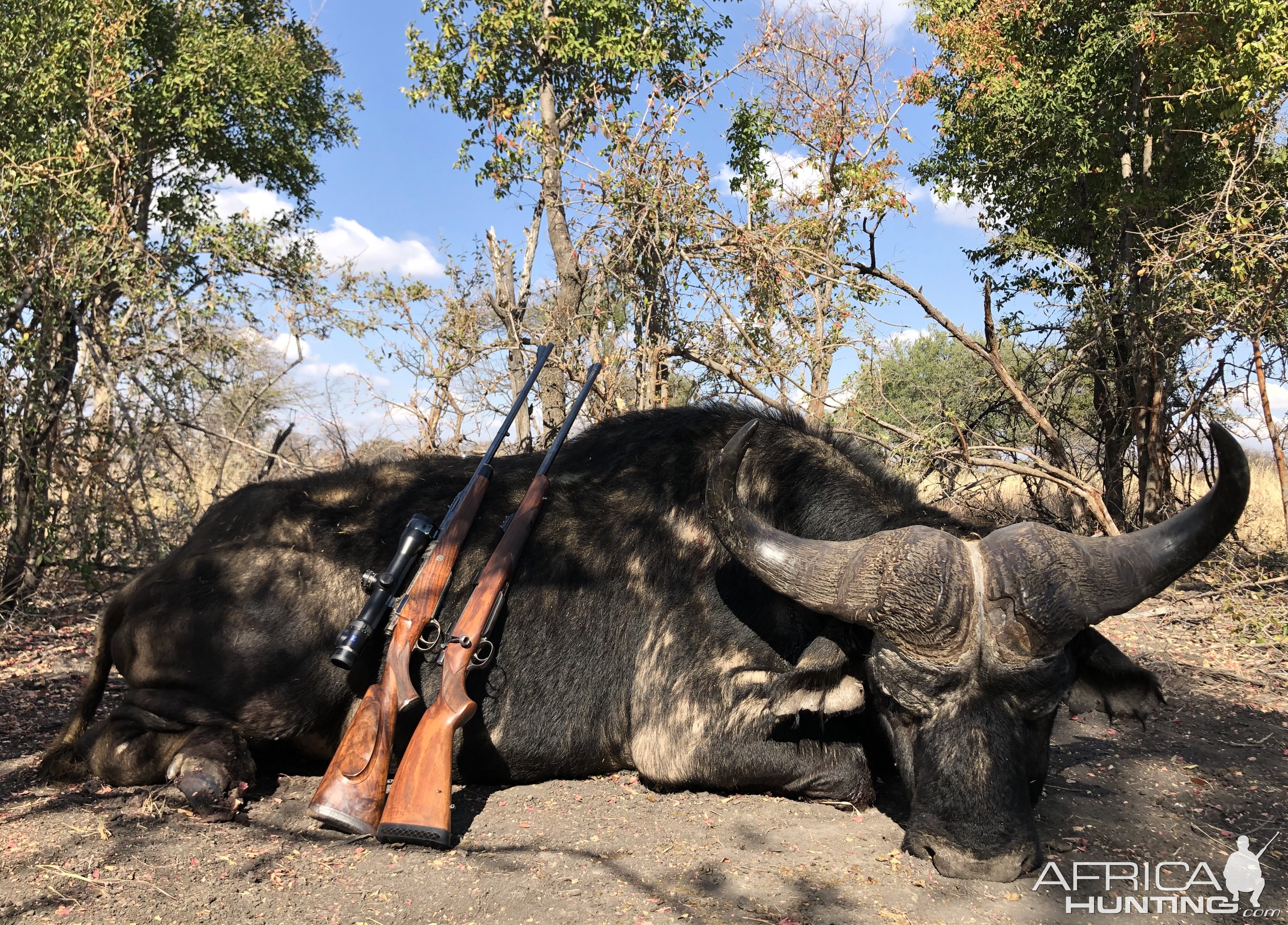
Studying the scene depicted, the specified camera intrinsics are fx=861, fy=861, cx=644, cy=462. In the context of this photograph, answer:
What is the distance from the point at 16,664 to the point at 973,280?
1216 centimetres

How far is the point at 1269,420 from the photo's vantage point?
6594 millimetres

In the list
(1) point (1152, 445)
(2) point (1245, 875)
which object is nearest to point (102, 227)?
(2) point (1245, 875)

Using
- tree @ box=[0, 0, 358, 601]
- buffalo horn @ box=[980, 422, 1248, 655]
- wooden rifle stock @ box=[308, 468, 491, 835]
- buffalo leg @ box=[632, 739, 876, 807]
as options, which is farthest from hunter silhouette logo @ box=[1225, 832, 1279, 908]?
tree @ box=[0, 0, 358, 601]

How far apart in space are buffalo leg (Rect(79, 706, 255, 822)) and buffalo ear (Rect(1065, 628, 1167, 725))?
11.4 feet

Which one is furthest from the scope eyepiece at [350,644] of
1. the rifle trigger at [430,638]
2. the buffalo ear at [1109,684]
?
the buffalo ear at [1109,684]

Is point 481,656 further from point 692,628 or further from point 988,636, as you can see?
point 988,636

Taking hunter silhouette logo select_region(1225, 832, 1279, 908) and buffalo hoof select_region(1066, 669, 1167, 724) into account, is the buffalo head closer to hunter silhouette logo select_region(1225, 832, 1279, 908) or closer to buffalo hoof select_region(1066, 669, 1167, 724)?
buffalo hoof select_region(1066, 669, 1167, 724)

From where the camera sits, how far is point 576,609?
13.8ft

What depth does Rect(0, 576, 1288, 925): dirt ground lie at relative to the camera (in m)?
2.87

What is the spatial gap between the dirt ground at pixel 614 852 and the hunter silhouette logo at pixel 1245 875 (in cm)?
3

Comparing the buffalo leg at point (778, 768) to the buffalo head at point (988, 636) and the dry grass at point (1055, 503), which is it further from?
the dry grass at point (1055, 503)

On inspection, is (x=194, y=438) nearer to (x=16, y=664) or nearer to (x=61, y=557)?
(x=61, y=557)

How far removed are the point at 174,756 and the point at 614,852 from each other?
2.01 metres

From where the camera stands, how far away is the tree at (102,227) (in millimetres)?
6570
